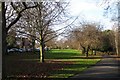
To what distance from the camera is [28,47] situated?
156 feet

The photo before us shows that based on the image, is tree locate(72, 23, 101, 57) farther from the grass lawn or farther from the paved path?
the paved path

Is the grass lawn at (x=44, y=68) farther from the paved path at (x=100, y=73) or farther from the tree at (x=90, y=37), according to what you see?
the tree at (x=90, y=37)

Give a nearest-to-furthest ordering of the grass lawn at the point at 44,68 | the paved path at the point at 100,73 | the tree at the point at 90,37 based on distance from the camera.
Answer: the paved path at the point at 100,73, the grass lawn at the point at 44,68, the tree at the point at 90,37

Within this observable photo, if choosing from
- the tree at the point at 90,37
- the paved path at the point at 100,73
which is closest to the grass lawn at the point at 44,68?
the paved path at the point at 100,73

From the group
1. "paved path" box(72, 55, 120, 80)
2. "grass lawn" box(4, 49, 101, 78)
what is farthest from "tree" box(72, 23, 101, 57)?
"paved path" box(72, 55, 120, 80)

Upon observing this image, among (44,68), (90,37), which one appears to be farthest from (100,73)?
Answer: (90,37)

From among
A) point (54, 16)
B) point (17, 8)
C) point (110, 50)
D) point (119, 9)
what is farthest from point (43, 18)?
point (110, 50)

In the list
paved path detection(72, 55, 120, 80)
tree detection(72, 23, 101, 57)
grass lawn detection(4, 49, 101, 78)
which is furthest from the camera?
tree detection(72, 23, 101, 57)

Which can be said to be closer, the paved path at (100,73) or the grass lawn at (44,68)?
the paved path at (100,73)

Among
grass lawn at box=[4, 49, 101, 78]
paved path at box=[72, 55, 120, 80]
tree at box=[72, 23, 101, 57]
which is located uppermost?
tree at box=[72, 23, 101, 57]

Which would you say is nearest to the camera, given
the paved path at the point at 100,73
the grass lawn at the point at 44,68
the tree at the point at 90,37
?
the paved path at the point at 100,73

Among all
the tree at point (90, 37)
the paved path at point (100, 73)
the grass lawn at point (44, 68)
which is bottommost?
the paved path at point (100, 73)

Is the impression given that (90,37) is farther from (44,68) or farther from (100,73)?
(100,73)

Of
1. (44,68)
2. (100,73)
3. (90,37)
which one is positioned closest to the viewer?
(100,73)
